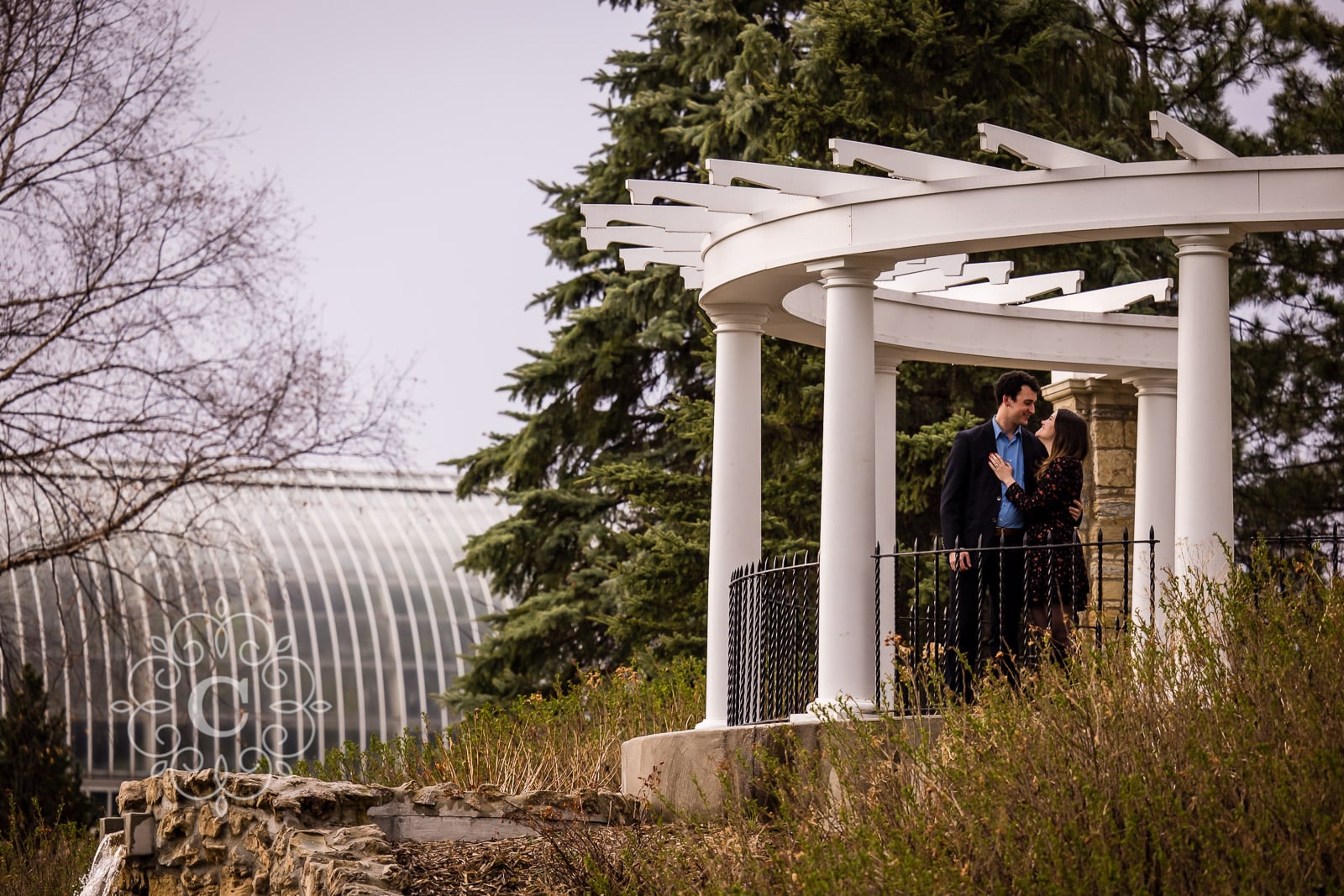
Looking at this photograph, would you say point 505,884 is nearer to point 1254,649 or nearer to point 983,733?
point 983,733

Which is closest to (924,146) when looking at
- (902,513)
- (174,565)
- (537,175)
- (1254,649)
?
(902,513)

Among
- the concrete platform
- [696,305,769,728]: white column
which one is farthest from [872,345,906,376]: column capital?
the concrete platform

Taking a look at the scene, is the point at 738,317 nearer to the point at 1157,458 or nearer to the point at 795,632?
the point at 795,632

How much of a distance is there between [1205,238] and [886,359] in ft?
11.7

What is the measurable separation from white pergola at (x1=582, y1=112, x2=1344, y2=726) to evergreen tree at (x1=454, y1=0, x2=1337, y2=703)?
5124 mm

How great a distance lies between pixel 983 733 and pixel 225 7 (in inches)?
541

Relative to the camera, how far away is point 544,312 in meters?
23.5

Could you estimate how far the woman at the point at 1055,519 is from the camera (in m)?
9.29

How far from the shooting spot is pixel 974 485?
382 inches

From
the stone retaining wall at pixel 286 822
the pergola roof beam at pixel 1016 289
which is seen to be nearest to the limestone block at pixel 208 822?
the stone retaining wall at pixel 286 822

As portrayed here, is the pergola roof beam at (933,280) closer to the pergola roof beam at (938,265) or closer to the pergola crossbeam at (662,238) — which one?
the pergola roof beam at (938,265)

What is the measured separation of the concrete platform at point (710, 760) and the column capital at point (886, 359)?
3295 mm
